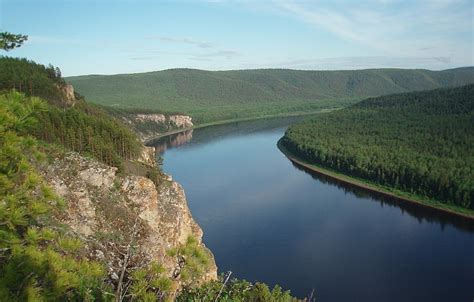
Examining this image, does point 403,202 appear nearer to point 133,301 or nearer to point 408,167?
point 408,167

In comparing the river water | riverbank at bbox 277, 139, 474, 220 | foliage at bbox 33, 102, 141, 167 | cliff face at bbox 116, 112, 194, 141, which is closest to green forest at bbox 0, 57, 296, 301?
foliage at bbox 33, 102, 141, 167

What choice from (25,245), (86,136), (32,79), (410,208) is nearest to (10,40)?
(25,245)

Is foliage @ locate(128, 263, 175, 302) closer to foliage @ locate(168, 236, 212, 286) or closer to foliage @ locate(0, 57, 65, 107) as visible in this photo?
foliage @ locate(168, 236, 212, 286)

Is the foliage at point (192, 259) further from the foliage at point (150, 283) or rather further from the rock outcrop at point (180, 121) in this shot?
the rock outcrop at point (180, 121)

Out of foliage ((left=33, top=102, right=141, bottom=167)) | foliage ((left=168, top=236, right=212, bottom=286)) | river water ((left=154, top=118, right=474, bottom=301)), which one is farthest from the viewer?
river water ((left=154, top=118, right=474, bottom=301))

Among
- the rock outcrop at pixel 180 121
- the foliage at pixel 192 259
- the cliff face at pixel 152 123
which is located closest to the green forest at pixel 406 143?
the cliff face at pixel 152 123
